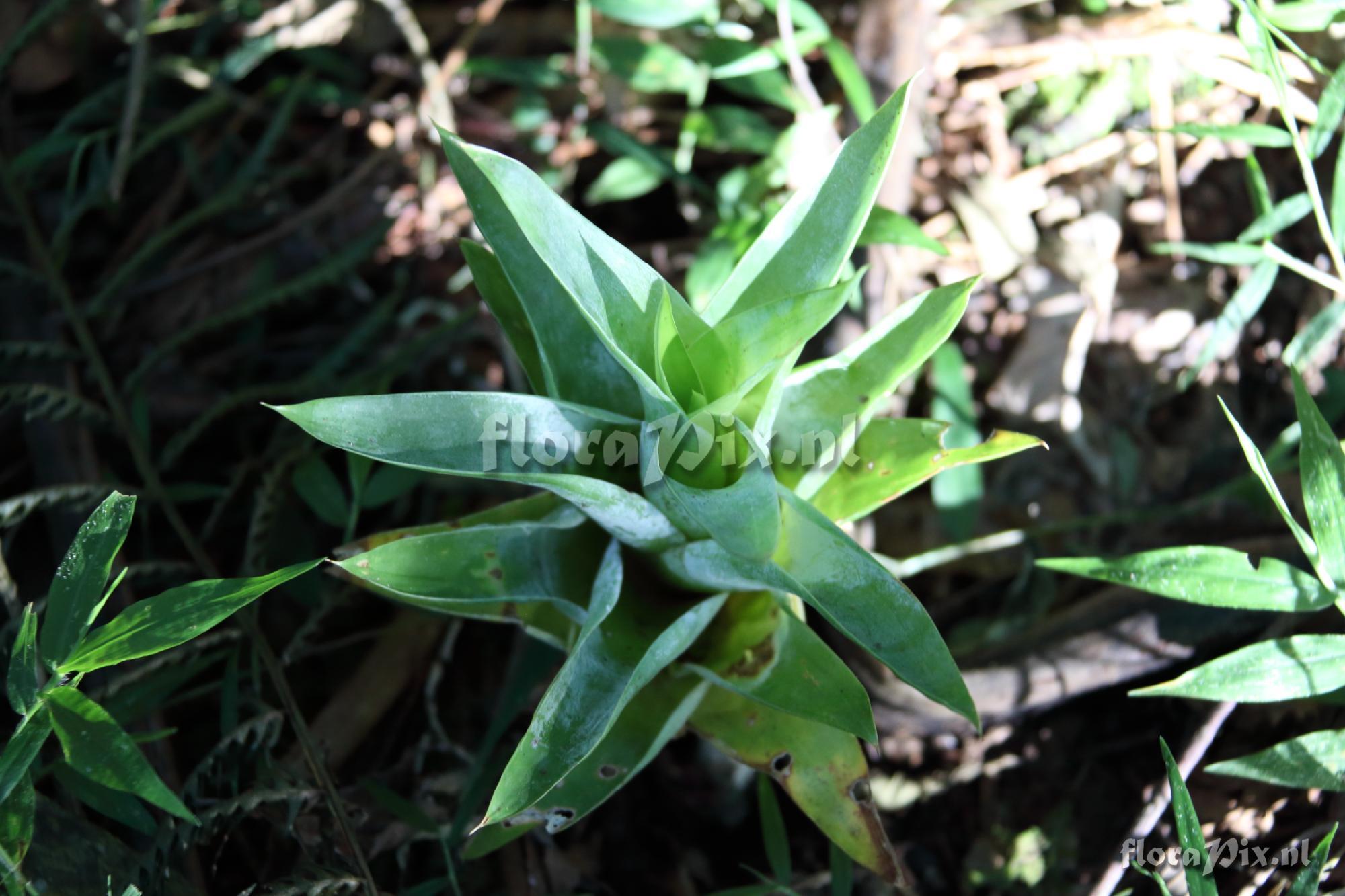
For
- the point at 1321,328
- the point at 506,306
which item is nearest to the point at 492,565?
the point at 506,306

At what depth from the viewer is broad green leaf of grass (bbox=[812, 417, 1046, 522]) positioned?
83cm

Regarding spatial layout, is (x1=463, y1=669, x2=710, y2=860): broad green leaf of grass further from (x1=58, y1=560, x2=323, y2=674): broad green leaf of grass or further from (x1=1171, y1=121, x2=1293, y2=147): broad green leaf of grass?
(x1=1171, y1=121, x2=1293, y2=147): broad green leaf of grass

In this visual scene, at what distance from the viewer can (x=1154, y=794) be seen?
1104 millimetres

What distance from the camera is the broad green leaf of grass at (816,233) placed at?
2.51ft

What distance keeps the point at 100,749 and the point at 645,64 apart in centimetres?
112

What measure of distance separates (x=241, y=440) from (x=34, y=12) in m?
0.80

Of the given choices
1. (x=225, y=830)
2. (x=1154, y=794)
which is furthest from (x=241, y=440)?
(x=1154, y=794)

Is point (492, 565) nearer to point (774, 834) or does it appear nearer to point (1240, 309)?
point (774, 834)

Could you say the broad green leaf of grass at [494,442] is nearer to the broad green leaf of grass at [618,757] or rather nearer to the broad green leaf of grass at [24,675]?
the broad green leaf of grass at [618,757]

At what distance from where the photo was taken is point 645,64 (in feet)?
4.62

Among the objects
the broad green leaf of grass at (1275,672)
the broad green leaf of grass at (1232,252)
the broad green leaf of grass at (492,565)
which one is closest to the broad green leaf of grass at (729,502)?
the broad green leaf of grass at (492,565)

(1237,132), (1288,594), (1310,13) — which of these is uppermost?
(1310,13)

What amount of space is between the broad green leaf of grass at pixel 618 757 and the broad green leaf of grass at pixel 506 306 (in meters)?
0.31

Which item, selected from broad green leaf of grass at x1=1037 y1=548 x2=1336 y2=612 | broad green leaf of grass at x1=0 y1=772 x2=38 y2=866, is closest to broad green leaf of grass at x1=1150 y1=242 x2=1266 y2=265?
broad green leaf of grass at x1=1037 y1=548 x2=1336 y2=612
